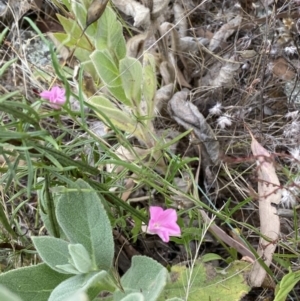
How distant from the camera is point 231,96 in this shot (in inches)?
45.6

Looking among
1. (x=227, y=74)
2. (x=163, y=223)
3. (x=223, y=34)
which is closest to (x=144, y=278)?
(x=163, y=223)

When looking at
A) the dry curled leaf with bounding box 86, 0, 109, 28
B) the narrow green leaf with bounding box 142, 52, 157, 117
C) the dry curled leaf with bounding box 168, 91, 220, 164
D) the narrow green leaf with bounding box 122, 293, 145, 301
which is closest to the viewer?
the narrow green leaf with bounding box 122, 293, 145, 301

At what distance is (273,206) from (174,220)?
0.19m

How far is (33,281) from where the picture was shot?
32.9 inches

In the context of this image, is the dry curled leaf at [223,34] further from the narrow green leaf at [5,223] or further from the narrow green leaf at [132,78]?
the narrow green leaf at [5,223]

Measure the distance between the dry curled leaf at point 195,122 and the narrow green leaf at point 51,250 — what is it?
0.38m

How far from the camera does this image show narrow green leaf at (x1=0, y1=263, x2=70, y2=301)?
816mm

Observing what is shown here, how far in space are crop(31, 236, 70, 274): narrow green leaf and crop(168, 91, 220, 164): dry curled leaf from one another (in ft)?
1.24

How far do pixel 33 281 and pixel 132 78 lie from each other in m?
0.37

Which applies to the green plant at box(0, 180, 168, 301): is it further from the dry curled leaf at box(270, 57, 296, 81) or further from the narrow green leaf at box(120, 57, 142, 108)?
the dry curled leaf at box(270, 57, 296, 81)

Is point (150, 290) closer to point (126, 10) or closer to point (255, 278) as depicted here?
point (255, 278)

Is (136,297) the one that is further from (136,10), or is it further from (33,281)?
(136,10)

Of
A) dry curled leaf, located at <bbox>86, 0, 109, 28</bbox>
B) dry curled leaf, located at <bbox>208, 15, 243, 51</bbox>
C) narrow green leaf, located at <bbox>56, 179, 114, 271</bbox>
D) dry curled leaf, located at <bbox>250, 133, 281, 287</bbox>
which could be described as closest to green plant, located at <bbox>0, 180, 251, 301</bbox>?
narrow green leaf, located at <bbox>56, 179, 114, 271</bbox>

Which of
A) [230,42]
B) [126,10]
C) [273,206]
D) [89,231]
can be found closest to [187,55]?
[230,42]
